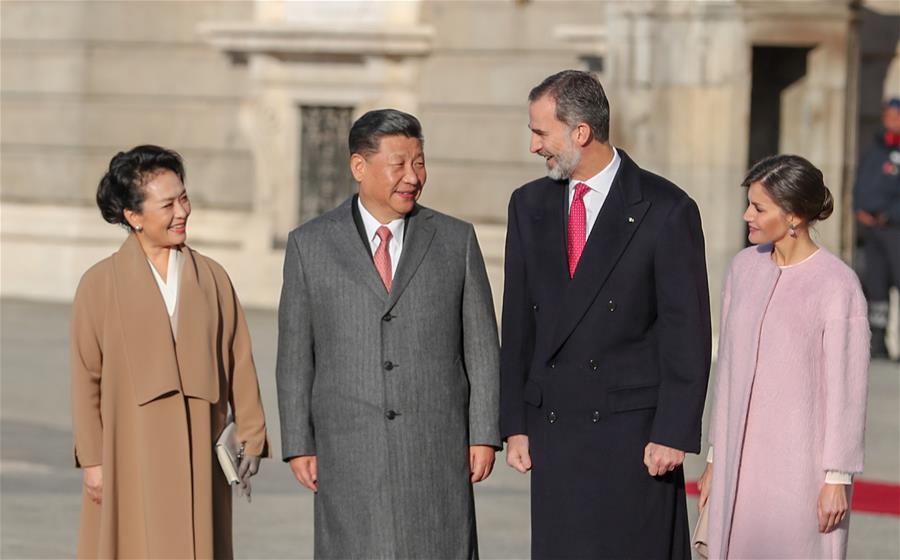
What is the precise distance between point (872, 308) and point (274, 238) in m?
5.63

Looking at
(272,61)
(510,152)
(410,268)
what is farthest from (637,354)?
(272,61)

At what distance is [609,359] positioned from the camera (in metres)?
6.16

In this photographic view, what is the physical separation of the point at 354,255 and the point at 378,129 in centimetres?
39

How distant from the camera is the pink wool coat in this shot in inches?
236

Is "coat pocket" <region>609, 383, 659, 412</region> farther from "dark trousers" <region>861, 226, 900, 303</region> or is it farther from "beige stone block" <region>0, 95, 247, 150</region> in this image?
"beige stone block" <region>0, 95, 247, 150</region>

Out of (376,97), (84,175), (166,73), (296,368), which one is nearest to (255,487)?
(296,368)

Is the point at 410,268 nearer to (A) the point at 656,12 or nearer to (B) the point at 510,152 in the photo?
(A) the point at 656,12

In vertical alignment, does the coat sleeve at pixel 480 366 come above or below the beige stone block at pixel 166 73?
below

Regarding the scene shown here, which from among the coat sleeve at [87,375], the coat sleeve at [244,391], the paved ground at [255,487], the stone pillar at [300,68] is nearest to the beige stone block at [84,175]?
the stone pillar at [300,68]

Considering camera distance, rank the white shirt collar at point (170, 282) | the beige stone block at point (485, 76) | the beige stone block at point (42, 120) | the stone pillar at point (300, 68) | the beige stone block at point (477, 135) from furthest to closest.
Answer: the beige stone block at point (42, 120)
the stone pillar at point (300, 68)
the beige stone block at point (477, 135)
the beige stone block at point (485, 76)
the white shirt collar at point (170, 282)

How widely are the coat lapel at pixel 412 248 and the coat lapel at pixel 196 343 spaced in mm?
603

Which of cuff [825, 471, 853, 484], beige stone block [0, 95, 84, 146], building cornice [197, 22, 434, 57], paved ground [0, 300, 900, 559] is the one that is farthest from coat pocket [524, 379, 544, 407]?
beige stone block [0, 95, 84, 146]

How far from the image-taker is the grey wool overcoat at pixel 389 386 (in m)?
6.23

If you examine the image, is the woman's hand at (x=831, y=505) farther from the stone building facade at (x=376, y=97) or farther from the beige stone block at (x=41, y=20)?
the beige stone block at (x=41, y=20)
